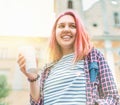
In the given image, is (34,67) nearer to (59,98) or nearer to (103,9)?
(59,98)

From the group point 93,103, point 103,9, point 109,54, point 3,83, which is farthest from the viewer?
point 103,9

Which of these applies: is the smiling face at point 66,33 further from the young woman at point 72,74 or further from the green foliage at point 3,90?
the green foliage at point 3,90

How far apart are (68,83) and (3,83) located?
16.4 ft

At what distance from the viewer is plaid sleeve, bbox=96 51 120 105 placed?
0.67 m

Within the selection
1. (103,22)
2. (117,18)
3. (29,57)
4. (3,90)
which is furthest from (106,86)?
Result: (117,18)

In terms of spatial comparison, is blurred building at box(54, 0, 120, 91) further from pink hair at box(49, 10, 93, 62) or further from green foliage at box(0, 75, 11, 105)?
Result: pink hair at box(49, 10, 93, 62)

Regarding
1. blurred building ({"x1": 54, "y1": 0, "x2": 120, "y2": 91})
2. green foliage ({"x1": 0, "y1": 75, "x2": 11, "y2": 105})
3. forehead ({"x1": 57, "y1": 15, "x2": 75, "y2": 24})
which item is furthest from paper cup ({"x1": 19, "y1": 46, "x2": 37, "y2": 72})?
blurred building ({"x1": 54, "y1": 0, "x2": 120, "y2": 91})

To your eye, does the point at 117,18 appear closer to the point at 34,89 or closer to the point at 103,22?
the point at 103,22

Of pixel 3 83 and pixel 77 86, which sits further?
pixel 3 83

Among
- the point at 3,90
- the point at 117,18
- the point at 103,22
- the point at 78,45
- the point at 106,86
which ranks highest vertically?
the point at 117,18

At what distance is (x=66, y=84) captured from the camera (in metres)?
0.70

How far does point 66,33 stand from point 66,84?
0.48 feet

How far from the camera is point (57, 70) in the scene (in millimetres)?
764

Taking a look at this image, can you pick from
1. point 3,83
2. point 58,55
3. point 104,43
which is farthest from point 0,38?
point 58,55
